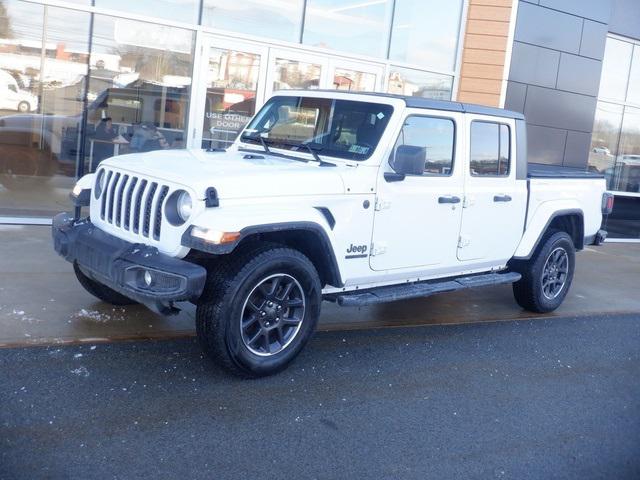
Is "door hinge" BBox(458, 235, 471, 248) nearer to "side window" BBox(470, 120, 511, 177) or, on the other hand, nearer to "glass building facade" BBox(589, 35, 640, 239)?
"side window" BBox(470, 120, 511, 177)

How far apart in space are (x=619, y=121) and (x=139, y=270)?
12184 millimetres

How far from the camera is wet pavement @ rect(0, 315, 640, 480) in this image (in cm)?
390

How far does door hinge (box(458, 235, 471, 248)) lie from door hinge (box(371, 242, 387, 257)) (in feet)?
3.15

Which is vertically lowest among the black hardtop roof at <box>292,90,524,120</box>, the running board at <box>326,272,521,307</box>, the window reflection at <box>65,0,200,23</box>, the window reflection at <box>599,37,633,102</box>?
the running board at <box>326,272,521,307</box>

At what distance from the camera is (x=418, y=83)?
12.6m

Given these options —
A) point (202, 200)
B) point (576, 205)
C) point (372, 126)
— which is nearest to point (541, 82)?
point (576, 205)

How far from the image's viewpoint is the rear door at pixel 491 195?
6410mm

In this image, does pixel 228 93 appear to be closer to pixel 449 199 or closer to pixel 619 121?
pixel 449 199

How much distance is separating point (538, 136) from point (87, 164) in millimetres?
7488

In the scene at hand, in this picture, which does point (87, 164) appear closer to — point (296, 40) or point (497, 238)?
point (296, 40)

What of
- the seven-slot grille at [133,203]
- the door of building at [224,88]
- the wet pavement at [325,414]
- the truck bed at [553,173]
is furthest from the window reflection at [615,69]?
the seven-slot grille at [133,203]

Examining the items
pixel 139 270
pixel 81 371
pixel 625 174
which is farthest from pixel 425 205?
pixel 625 174

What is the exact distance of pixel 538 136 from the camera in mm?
12977

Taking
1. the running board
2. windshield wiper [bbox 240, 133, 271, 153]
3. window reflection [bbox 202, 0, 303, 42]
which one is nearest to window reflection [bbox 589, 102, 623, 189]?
window reflection [bbox 202, 0, 303, 42]
